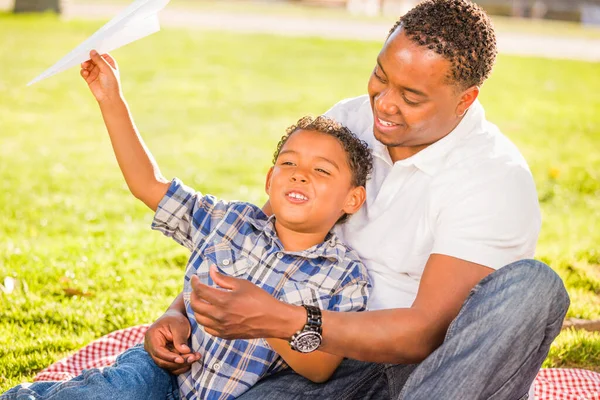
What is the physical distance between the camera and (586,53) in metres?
16.4

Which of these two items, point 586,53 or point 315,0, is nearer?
point 586,53

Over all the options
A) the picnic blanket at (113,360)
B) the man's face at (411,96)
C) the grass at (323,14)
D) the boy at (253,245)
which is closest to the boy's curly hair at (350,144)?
the boy at (253,245)

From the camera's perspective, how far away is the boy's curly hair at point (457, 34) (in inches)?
114

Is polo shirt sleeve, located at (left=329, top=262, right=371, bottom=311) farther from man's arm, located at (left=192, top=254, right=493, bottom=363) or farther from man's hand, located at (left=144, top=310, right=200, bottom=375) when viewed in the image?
man's hand, located at (left=144, top=310, right=200, bottom=375)

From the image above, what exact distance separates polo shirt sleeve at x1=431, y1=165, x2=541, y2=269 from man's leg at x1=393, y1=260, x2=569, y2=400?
18 centimetres

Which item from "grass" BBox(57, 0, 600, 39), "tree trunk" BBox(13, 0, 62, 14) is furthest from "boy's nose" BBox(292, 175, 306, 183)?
"grass" BBox(57, 0, 600, 39)

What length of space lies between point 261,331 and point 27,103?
8612 millimetres

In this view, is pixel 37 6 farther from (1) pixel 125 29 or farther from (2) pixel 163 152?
(1) pixel 125 29

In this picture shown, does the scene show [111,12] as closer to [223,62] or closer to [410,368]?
[223,62]

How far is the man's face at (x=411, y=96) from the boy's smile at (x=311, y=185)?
182mm

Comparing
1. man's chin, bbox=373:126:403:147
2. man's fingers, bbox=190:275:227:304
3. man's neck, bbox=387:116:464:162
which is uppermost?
man's chin, bbox=373:126:403:147

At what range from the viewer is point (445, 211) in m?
2.79

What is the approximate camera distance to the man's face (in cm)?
288

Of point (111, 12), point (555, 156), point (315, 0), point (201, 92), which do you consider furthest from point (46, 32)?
A: point (315, 0)
